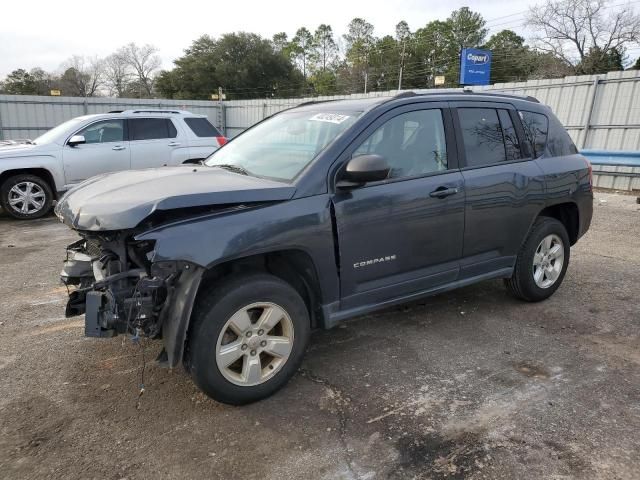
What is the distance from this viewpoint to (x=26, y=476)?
2342 mm

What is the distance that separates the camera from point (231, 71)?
174 feet

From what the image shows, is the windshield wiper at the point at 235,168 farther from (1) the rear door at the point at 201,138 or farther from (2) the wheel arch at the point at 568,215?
(1) the rear door at the point at 201,138

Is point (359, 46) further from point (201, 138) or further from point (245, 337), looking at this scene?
point (245, 337)

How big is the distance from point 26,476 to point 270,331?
1.41 metres

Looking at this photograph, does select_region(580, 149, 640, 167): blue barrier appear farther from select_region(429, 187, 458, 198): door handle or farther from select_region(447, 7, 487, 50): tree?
select_region(447, 7, 487, 50): tree

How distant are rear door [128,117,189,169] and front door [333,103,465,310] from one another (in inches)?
250

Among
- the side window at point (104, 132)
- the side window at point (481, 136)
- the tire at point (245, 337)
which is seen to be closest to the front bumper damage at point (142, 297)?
the tire at point (245, 337)

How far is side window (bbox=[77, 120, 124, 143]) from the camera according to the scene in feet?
28.4

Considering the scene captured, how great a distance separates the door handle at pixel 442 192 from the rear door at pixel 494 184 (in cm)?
18

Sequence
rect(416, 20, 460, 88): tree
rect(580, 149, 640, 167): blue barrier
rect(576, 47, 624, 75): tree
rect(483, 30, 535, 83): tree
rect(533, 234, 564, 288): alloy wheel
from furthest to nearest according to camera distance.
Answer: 1. rect(416, 20, 460, 88): tree
2. rect(483, 30, 535, 83): tree
3. rect(576, 47, 624, 75): tree
4. rect(580, 149, 640, 167): blue barrier
5. rect(533, 234, 564, 288): alloy wheel

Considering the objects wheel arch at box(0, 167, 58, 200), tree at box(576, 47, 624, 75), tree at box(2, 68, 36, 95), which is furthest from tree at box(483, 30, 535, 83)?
tree at box(2, 68, 36, 95)

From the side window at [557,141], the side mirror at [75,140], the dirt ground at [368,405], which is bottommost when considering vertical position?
the dirt ground at [368,405]

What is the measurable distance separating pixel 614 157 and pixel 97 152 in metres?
11.2

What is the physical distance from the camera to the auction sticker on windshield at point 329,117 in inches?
135
